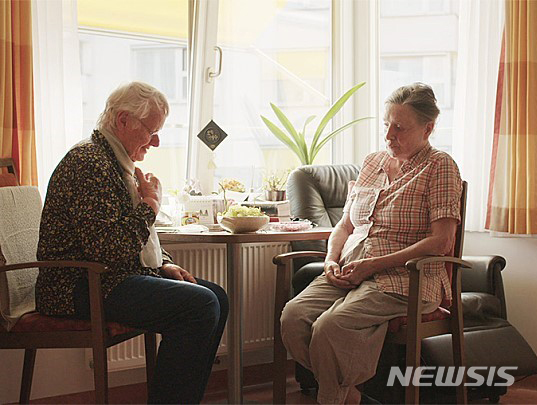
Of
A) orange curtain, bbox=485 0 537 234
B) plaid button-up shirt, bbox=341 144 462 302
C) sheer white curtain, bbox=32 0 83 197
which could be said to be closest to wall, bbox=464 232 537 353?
orange curtain, bbox=485 0 537 234

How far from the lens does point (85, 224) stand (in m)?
2.32

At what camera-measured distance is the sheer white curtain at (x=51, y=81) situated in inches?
120

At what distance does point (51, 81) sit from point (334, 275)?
1375 mm

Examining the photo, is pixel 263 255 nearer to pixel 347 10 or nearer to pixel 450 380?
pixel 450 380

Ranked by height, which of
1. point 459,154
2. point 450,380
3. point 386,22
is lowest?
point 450,380

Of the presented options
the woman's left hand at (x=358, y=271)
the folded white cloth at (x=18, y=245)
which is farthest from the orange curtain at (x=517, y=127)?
the folded white cloth at (x=18, y=245)

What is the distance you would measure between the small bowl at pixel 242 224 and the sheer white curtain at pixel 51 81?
0.78 m

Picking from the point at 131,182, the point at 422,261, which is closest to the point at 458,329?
the point at 422,261

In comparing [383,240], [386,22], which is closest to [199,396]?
[383,240]

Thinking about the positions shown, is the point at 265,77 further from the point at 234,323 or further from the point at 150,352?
the point at 150,352

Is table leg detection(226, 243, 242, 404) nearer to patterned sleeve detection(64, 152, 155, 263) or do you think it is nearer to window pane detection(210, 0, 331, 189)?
patterned sleeve detection(64, 152, 155, 263)

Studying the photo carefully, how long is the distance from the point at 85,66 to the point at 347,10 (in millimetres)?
1529

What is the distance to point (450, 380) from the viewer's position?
9.48 ft

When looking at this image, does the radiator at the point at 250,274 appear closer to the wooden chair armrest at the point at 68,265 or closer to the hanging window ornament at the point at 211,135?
the hanging window ornament at the point at 211,135
